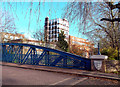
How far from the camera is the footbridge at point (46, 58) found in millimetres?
11812

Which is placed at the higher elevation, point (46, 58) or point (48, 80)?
point (46, 58)

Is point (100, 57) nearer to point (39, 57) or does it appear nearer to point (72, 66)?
point (72, 66)

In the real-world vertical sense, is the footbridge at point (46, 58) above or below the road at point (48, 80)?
above

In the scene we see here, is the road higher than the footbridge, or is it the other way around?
the footbridge

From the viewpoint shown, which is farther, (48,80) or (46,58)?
(46,58)

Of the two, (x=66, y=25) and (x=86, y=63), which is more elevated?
(x=66, y=25)

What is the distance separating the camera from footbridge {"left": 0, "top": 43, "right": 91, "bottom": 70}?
11812 mm

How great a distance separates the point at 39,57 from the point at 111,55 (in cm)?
803

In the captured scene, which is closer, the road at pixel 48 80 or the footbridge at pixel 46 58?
the road at pixel 48 80

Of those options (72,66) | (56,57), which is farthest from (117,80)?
(56,57)

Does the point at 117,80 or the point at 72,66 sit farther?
the point at 72,66

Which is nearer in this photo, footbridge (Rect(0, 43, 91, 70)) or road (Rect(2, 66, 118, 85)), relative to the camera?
road (Rect(2, 66, 118, 85))

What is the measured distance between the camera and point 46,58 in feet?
47.5

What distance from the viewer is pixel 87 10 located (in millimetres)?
2234
